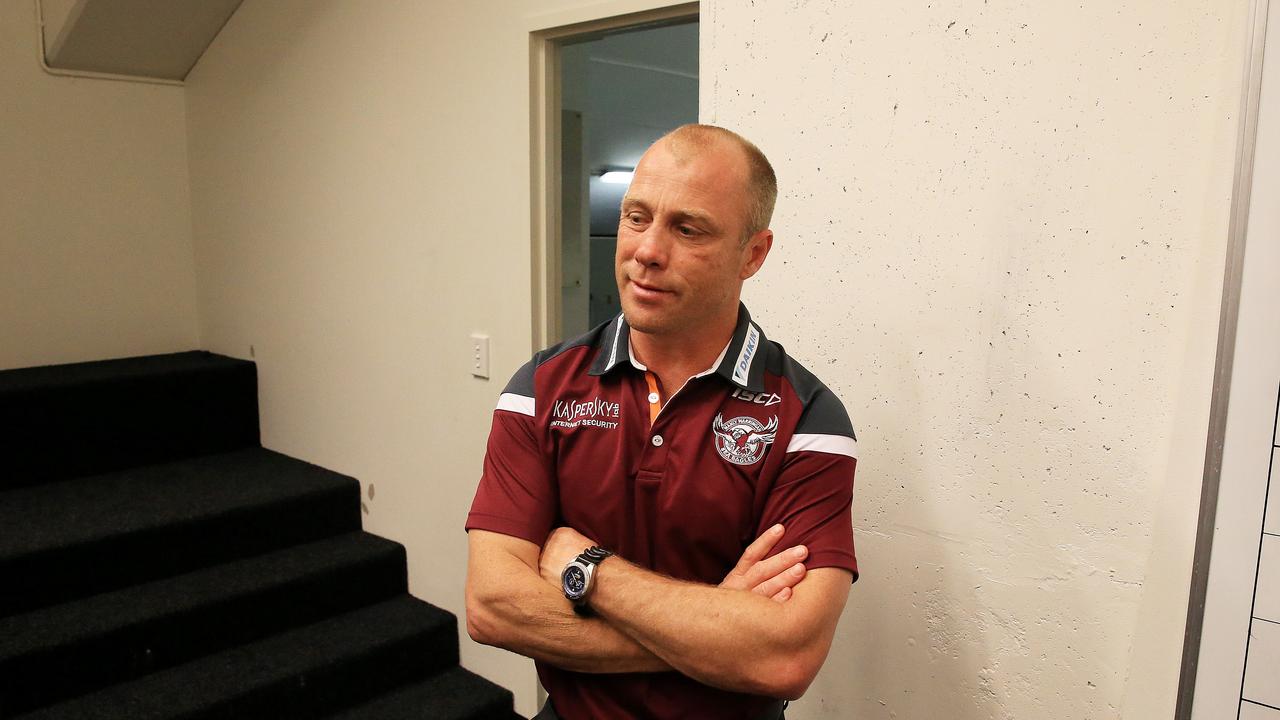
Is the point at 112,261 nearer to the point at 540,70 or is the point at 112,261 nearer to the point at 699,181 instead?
the point at 540,70

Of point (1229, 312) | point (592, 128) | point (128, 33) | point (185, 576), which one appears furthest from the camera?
point (592, 128)

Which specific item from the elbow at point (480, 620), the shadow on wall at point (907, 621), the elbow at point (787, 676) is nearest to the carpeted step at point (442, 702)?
the shadow on wall at point (907, 621)

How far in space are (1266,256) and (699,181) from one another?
Result: 0.74 metres

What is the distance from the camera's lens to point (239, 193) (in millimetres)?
3533

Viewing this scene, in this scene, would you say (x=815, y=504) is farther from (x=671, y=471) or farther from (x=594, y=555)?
(x=594, y=555)

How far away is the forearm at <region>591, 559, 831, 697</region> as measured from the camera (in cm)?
116

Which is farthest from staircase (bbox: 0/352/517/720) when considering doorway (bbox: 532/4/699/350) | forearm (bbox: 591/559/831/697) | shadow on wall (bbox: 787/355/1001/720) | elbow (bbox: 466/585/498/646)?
forearm (bbox: 591/559/831/697)

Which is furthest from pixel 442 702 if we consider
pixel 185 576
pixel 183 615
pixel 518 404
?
pixel 518 404

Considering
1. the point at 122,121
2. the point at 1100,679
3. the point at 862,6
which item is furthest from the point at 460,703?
the point at 122,121

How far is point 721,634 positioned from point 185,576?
2.28 metres

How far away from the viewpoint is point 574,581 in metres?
1.23

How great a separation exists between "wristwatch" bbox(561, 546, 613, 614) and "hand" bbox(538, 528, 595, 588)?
31mm

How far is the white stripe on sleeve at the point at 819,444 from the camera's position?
4.16ft

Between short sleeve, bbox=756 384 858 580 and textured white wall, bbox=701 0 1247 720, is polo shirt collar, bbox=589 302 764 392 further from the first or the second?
textured white wall, bbox=701 0 1247 720
